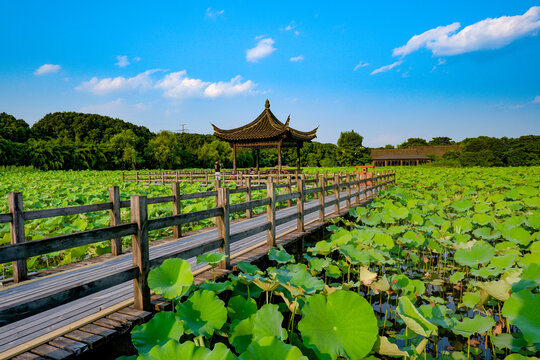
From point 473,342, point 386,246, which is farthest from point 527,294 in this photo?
point 386,246

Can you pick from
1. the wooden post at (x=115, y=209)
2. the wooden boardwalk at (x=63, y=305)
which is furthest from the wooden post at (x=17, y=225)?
the wooden post at (x=115, y=209)

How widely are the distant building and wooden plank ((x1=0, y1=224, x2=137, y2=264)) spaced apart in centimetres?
5988

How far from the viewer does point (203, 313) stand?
6.46 ft

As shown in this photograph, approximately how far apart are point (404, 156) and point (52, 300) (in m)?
67.0

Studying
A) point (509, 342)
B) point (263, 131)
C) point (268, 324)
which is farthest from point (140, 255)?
point (263, 131)

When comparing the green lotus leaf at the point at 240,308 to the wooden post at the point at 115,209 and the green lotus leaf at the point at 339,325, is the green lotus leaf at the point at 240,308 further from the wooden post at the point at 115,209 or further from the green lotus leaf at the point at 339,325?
the wooden post at the point at 115,209

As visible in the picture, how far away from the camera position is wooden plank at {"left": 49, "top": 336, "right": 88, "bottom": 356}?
72.7 inches

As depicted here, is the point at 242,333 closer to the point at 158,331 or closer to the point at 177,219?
the point at 158,331

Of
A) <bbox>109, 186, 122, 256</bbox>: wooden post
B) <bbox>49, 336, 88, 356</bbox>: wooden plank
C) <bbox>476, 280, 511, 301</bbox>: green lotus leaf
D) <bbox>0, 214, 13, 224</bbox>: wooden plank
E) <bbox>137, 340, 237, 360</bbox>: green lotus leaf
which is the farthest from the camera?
<bbox>109, 186, 122, 256</bbox>: wooden post

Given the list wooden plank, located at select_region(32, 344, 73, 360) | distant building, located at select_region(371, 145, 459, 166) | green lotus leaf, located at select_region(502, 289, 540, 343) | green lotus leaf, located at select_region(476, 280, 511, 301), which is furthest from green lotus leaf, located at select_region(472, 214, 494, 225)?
distant building, located at select_region(371, 145, 459, 166)

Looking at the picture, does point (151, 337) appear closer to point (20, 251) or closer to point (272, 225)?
point (20, 251)

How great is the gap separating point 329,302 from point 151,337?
106cm

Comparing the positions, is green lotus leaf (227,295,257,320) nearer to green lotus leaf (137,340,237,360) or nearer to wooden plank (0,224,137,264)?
green lotus leaf (137,340,237,360)

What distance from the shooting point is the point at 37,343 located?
191 cm
